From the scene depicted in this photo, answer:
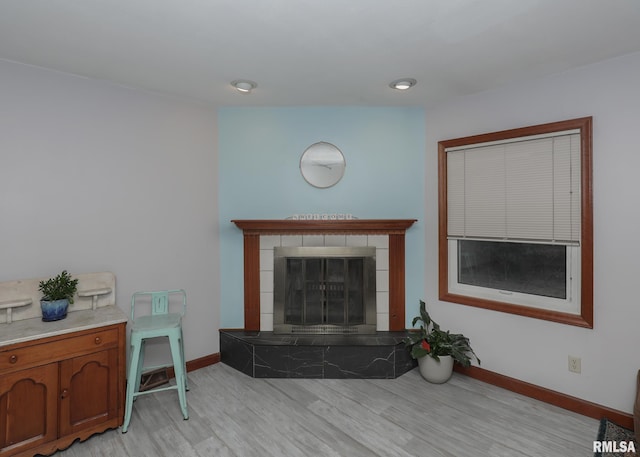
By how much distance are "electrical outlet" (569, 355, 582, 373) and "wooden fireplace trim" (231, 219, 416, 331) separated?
125cm

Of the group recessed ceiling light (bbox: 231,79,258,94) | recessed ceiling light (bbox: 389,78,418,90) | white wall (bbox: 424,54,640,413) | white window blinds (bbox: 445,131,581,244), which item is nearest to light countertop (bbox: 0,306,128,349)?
recessed ceiling light (bbox: 231,79,258,94)

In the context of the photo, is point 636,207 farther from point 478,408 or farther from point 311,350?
point 311,350

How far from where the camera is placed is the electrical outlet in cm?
229

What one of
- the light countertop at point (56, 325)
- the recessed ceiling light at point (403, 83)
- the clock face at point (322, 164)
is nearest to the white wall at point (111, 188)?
the light countertop at point (56, 325)

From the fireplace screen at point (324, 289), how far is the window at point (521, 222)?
0.72m

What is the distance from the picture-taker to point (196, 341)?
9.84ft

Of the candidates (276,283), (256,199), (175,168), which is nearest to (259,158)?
(256,199)

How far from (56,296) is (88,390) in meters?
0.63

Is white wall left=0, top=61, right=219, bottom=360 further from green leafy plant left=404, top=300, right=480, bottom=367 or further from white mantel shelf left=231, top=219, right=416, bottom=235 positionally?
green leafy plant left=404, top=300, right=480, bottom=367

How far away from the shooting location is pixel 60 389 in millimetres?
1911

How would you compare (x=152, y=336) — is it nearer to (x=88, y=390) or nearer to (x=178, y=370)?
(x=178, y=370)

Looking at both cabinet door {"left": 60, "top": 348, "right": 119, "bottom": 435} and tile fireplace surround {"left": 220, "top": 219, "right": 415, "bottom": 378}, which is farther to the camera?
tile fireplace surround {"left": 220, "top": 219, "right": 415, "bottom": 378}

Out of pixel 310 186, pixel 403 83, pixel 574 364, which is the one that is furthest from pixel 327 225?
pixel 574 364

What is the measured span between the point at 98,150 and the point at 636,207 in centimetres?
373
